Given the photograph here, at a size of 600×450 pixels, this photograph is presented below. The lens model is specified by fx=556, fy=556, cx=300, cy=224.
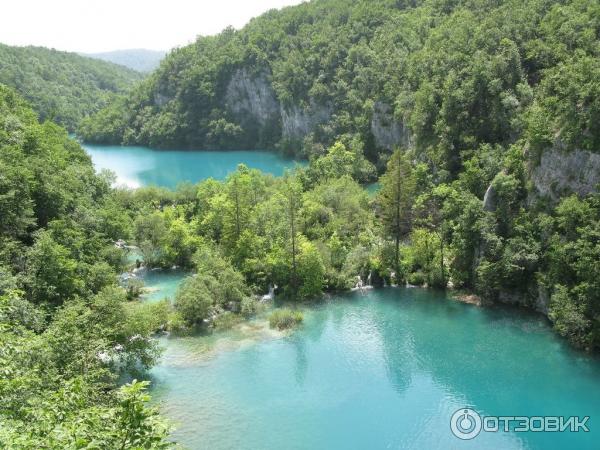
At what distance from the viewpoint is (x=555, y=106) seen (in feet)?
140

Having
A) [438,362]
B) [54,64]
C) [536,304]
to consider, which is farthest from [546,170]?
[54,64]

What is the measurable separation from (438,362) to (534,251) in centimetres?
1105

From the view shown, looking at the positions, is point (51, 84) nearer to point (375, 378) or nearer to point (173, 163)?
point (173, 163)

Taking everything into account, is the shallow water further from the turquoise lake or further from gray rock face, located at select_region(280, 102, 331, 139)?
gray rock face, located at select_region(280, 102, 331, 139)

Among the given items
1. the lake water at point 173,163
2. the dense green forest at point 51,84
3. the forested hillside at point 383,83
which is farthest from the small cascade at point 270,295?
the dense green forest at point 51,84

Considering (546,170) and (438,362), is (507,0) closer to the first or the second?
(546,170)

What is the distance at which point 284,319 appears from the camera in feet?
134

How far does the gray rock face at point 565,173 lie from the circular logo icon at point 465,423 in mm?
17971

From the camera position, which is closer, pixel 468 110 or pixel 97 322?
pixel 97 322

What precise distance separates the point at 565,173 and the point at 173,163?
85.7 meters

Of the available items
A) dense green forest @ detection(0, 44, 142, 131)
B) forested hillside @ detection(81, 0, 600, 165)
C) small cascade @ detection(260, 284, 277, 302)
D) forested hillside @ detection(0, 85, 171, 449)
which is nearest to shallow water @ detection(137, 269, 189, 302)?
forested hillside @ detection(0, 85, 171, 449)

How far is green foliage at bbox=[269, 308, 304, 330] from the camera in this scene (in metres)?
40.7

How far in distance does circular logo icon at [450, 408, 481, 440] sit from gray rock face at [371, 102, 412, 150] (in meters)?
49.4

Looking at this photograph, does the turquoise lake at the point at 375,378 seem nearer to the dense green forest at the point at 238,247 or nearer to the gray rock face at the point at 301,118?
the dense green forest at the point at 238,247
